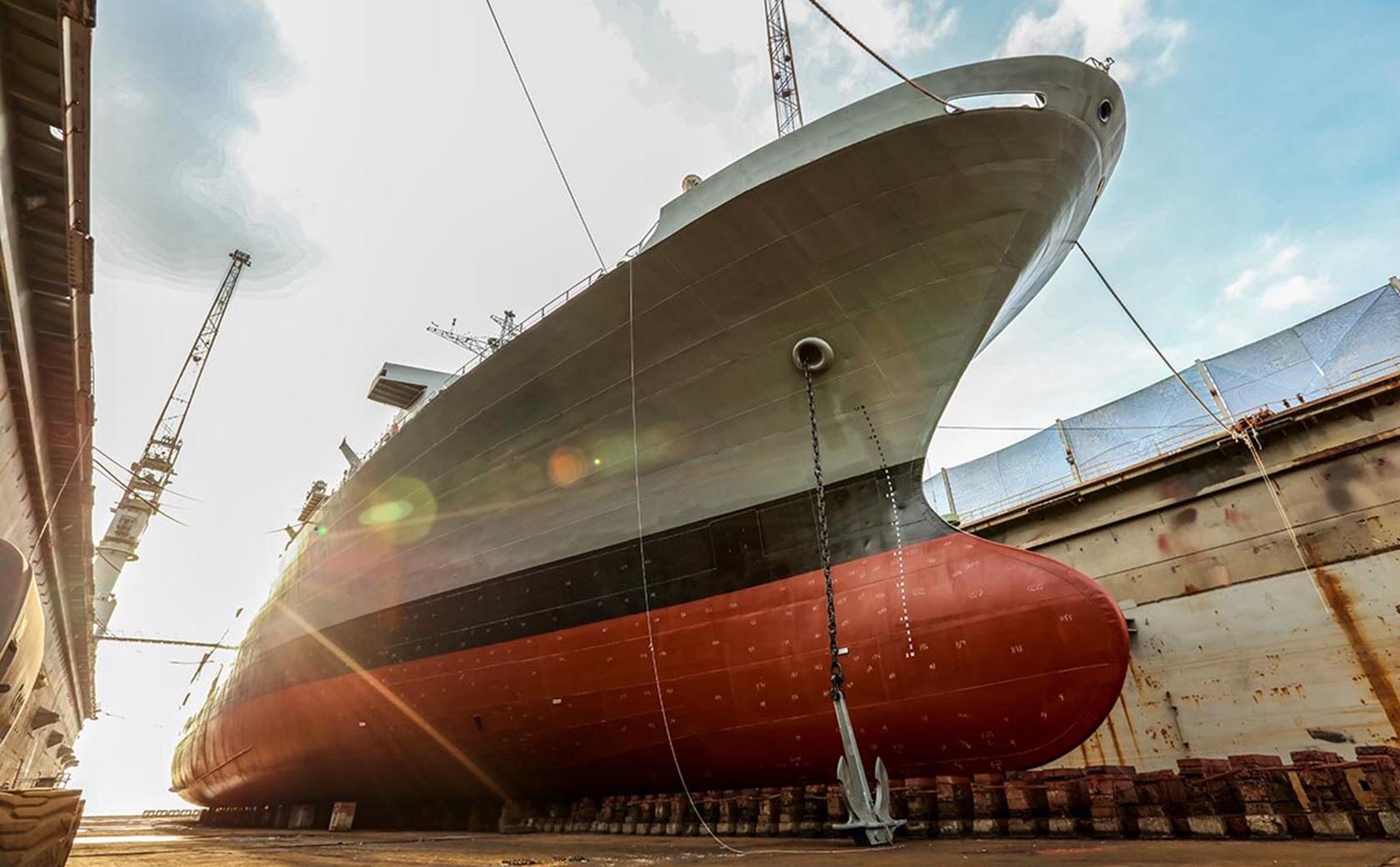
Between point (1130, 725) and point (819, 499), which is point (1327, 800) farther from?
point (1130, 725)

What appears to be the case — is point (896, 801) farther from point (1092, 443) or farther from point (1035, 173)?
point (1092, 443)

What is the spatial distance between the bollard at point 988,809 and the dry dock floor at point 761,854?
195 mm

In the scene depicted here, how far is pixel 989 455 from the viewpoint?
18.3 meters

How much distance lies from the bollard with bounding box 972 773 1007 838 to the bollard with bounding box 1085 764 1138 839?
0.56 m

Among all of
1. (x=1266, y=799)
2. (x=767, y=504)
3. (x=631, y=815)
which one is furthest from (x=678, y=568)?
(x=1266, y=799)

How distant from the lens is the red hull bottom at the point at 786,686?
491 cm

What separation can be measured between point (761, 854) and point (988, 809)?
181 cm

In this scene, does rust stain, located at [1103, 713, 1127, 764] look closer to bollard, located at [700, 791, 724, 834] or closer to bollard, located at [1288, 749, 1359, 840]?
bollard, located at [1288, 749, 1359, 840]

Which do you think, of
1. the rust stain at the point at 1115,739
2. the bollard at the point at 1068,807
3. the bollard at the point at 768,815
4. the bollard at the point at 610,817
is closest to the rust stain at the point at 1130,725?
the rust stain at the point at 1115,739

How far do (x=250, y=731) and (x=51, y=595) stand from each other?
456 cm

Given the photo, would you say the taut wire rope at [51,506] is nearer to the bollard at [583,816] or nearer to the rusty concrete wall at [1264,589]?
the bollard at [583,816]

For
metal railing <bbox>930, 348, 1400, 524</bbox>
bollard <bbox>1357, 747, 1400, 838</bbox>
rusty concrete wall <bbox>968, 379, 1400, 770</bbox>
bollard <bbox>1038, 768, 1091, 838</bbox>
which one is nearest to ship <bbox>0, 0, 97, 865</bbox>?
bollard <bbox>1038, 768, 1091, 838</bbox>

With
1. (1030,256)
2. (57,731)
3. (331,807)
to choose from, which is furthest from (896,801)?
(57,731)

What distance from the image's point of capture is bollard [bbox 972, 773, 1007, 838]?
14.0 feet
